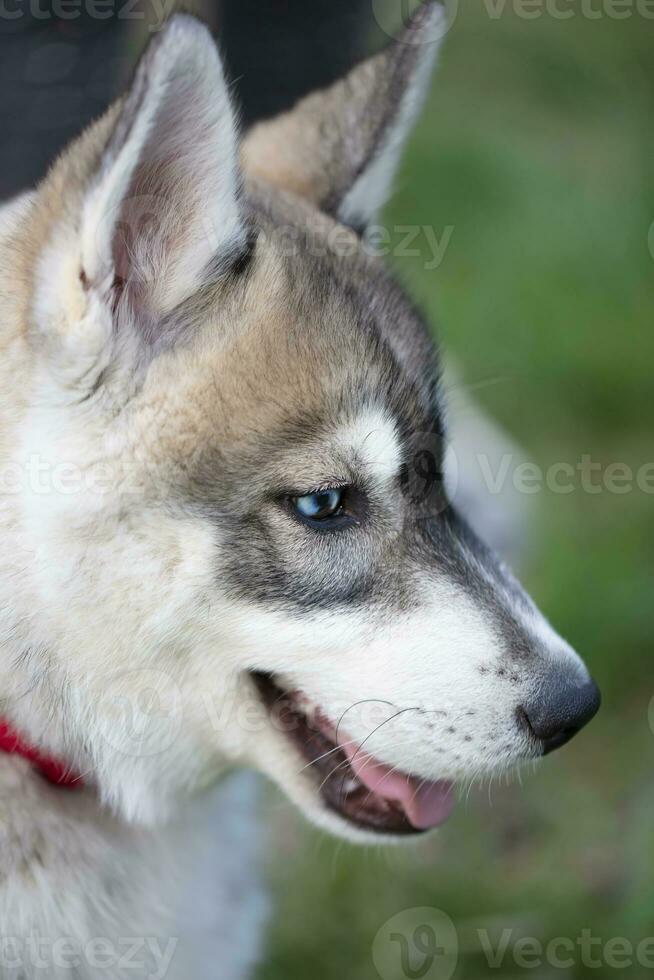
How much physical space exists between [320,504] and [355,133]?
1.15m

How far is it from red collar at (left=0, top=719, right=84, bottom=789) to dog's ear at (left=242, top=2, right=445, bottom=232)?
1538 millimetres

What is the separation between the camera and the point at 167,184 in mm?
1929

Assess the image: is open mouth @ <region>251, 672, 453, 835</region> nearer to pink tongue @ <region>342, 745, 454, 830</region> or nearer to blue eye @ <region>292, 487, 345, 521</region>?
pink tongue @ <region>342, 745, 454, 830</region>

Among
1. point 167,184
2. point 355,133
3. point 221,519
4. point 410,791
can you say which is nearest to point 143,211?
point 167,184

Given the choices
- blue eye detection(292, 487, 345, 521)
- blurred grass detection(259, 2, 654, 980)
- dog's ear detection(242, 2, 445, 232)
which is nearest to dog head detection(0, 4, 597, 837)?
blue eye detection(292, 487, 345, 521)

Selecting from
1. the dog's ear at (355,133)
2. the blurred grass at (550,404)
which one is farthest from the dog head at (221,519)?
the blurred grass at (550,404)

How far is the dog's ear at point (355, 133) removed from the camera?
2.60 m

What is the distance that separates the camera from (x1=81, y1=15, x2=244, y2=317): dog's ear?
5.52 ft

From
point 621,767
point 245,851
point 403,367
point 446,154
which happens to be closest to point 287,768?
point 245,851

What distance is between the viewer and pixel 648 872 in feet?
10.1

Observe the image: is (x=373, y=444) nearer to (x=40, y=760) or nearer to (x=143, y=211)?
(x=143, y=211)

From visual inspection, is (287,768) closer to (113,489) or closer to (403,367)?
(113,489)

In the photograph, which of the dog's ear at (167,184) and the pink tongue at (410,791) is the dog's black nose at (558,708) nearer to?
the pink tongue at (410,791)

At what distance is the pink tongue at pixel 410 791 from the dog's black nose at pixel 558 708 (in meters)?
0.31
